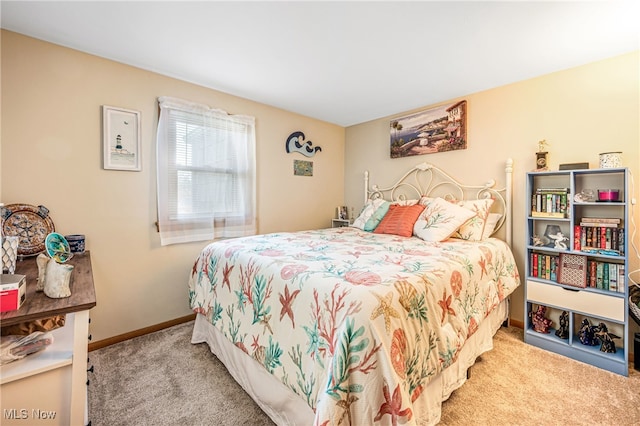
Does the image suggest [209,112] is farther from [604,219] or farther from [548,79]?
[604,219]

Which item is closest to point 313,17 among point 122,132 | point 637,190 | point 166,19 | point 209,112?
point 166,19

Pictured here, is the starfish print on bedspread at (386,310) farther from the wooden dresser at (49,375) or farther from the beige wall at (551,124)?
the beige wall at (551,124)

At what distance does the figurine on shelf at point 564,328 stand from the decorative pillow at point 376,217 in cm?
174

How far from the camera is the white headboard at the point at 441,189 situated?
2.53m

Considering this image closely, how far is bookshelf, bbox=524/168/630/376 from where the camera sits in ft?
6.07

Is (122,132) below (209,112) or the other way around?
below

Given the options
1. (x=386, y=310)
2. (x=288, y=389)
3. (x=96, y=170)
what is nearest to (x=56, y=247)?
(x=96, y=170)

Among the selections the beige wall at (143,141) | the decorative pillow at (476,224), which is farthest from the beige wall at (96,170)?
the decorative pillow at (476,224)

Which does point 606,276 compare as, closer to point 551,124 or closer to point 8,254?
point 551,124

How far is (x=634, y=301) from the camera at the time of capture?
5.97 feet

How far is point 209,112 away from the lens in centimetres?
263

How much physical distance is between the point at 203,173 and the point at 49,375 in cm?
193

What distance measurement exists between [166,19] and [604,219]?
334 cm

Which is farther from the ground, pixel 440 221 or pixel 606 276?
pixel 440 221
